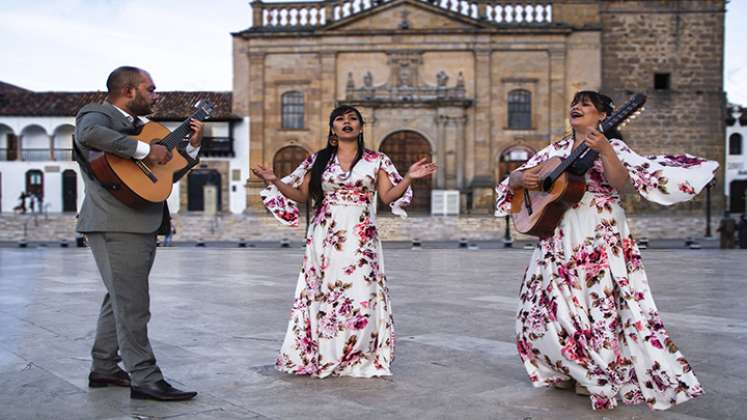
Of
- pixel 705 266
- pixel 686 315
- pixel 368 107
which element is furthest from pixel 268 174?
pixel 368 107

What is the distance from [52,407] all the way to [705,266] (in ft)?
44.3

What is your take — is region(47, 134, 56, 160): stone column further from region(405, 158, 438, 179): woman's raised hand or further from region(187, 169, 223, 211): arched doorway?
region(405, 158, 438, 179): woman's raised hand

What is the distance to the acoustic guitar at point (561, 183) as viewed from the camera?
15.3 feet

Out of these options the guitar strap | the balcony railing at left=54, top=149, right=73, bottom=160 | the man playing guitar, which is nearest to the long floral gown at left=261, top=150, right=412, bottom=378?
the man playing guitar

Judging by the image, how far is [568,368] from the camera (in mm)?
4641

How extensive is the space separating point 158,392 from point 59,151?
4275cm

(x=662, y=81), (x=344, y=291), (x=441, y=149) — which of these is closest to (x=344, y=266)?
(x=344, y=291)

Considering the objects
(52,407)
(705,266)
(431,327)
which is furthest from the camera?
(705,266)

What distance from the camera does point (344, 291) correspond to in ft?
17.8

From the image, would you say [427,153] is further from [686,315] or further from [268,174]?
[268,174]

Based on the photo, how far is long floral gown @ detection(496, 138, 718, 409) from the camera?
4.50 m

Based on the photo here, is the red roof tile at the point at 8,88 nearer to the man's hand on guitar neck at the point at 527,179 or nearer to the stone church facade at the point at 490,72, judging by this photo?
the stone church facade at the point at 490,72

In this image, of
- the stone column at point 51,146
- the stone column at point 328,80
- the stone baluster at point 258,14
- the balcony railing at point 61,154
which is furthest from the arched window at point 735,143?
the stone column at point 51,146

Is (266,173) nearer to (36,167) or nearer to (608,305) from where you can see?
(608,305)
